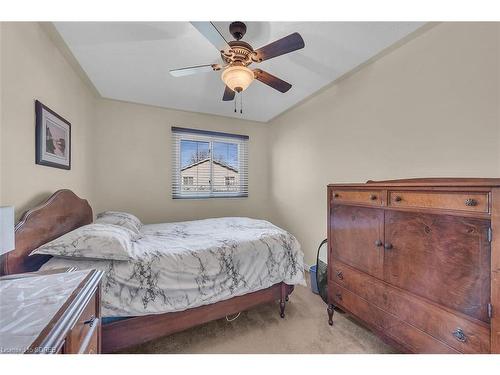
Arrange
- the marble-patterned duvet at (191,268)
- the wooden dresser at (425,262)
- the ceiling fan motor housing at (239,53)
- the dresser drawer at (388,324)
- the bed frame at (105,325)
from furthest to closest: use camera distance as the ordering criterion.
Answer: the ceiling fan motor housing at (239,53), the marble-patterned duvet at (191,268), the bed frame at (105,325), the dresser drawer at (388,324), the wooden dresser at (425,262)

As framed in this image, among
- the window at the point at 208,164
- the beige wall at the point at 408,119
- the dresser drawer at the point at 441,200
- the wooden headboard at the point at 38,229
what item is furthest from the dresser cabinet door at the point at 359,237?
the window at the point at 208,164

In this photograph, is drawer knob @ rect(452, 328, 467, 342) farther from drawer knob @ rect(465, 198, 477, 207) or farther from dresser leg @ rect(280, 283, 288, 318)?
dresser leg @ rect(280, 283, 288, 318)

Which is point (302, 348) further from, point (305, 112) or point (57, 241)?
point (305, 112)

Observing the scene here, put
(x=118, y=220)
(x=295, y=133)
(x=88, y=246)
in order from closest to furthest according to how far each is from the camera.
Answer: (x=88, y=246), (x=118, y=220), (x=295, y=133)

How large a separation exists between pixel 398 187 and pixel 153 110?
315 centimetres

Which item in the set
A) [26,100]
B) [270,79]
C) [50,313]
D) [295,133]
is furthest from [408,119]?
[26,100]

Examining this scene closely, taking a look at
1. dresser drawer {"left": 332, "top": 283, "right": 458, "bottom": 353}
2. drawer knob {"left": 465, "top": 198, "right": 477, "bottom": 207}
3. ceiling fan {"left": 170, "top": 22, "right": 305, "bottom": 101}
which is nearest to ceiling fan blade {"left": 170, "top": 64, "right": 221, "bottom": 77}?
ceiling fan {"left": 170, "top": 22, "right": 305, "bottom": 101}

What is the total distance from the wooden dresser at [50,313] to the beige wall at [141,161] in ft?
6.98

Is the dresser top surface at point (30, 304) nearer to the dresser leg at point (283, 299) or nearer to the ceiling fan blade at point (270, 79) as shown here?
the dresser leg at point (283, 299)

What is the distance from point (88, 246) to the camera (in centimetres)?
130

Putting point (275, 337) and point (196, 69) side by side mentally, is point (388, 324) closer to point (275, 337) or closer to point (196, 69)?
point (275, 337)

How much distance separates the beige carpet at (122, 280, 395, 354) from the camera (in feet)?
5.05

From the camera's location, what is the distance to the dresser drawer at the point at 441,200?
93cm

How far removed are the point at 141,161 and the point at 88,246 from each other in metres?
1.93
